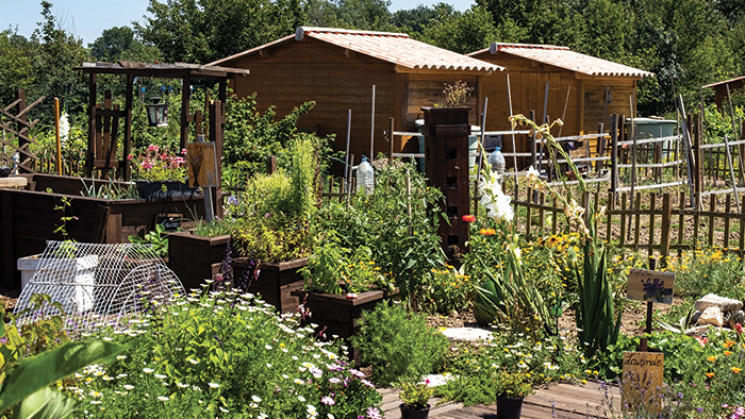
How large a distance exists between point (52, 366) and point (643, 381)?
12.3 ft

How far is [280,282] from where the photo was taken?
626 centimetres

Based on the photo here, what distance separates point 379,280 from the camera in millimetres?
6156

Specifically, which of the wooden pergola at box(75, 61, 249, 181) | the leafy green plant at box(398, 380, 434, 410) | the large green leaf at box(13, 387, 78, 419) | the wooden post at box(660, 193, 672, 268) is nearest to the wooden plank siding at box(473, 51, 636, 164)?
the wooden pergola at box(75, 61, 249, 181)

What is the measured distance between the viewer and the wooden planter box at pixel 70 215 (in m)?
8.01

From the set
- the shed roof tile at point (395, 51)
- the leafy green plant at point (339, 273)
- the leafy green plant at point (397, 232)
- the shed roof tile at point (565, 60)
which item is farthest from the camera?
the shed roof tile at point (565, 60)

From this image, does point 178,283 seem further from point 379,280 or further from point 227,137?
point 227,137

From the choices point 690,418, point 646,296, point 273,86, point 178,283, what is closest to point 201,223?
point 178,283

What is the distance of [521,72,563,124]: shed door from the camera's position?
21484 millimetres

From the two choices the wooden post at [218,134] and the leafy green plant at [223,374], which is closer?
the leafy green plant at [223,374]

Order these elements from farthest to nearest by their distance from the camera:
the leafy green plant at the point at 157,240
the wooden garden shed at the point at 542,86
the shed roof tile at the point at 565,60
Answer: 1. the wooden garden shed at the point at 542,86
2. the shed roof tile at the point at 565,60
3. the leafy green plant at the point at 157,240

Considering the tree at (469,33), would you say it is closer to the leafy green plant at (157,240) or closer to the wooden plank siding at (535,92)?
the wooden plank siding at (535,92)

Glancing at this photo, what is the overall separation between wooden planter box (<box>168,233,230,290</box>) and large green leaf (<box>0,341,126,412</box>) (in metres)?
5.65

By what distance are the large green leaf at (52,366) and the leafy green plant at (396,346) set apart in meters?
3.89

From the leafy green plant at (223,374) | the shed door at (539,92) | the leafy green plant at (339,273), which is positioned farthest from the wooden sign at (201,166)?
the shed door at (539,92)
